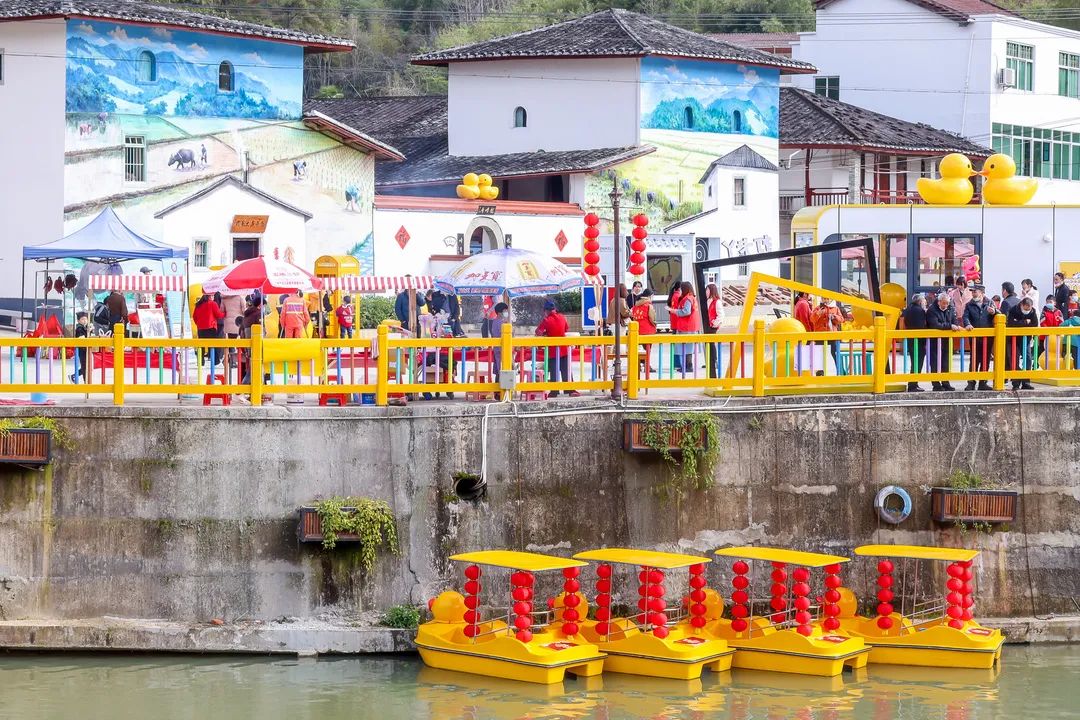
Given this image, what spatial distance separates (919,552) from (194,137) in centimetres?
2267

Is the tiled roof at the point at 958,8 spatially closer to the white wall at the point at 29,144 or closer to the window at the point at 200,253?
the window at the point at 200,253

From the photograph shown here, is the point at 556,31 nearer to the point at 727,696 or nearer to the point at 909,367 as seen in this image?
the point at 909,367

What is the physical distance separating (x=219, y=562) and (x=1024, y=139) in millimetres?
42361

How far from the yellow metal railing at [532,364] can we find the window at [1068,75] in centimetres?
3712

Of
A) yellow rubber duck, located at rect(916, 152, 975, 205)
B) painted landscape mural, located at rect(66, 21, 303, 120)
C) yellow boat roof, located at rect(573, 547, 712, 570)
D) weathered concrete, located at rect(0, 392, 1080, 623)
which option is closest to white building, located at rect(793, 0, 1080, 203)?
painted landscape mural, located at rect(66, 21, 303, 120)

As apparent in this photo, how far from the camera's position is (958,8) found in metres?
52.5

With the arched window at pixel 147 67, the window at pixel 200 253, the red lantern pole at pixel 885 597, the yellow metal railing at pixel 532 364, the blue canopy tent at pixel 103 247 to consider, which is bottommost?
the red lantern pole at pixel 885 597

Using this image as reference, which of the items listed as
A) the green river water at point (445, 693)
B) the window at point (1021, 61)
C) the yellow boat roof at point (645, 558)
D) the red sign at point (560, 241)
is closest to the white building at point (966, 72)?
the window at point (1021, 61)

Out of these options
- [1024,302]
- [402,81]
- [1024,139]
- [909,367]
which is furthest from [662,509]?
[402,81]

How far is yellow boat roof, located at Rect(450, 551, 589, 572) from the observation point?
15.9 metres

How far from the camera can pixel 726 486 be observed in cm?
1797

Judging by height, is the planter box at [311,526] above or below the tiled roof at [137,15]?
below

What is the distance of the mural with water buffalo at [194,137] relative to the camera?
3362cm

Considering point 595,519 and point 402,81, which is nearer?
point 595,519
